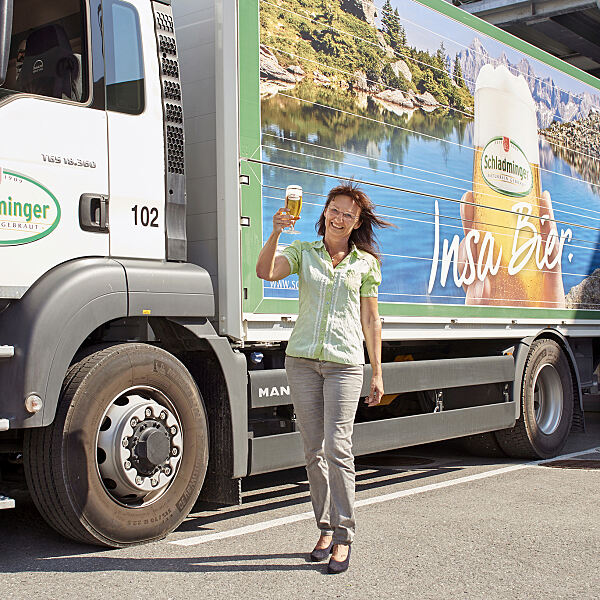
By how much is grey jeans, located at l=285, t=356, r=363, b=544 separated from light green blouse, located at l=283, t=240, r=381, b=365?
0.24ft

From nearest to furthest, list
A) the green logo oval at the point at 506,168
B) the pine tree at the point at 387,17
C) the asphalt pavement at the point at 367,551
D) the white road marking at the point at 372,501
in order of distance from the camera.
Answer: the asphalt pavement at the point at 367,551 < the white road marking at the point at 372,501 < the pine tree at the point at 387,17 < the green logo oval at the point at 506,168

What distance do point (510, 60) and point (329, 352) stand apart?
16.3 feet

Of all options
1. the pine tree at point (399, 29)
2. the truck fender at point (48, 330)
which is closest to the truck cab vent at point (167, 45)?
the truck fender at point (48, 330)

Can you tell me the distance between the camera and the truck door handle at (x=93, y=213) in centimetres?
470

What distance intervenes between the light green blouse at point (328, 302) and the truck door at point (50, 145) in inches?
43.1

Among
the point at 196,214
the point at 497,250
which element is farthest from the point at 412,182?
the point at 196,214

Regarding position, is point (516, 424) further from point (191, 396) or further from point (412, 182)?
point (191, 396)

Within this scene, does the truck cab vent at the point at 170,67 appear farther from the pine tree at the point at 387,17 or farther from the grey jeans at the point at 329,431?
the pine tree at the point at 387,17

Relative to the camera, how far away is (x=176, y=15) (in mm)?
5656

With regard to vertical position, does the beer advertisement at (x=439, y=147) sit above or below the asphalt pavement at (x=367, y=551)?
above

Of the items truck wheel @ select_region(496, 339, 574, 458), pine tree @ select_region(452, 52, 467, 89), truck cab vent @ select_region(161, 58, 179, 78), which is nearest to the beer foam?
pine tree @ select_region(452, 52, 467, 89)

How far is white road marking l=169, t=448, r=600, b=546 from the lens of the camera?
506cm

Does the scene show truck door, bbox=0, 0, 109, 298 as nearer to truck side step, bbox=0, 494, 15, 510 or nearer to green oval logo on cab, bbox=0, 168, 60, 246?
green oval logo on cab, bbox=0, 168, 60, 246

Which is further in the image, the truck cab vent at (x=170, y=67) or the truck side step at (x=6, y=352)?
the truck cab vent at (x=170, y=67)
